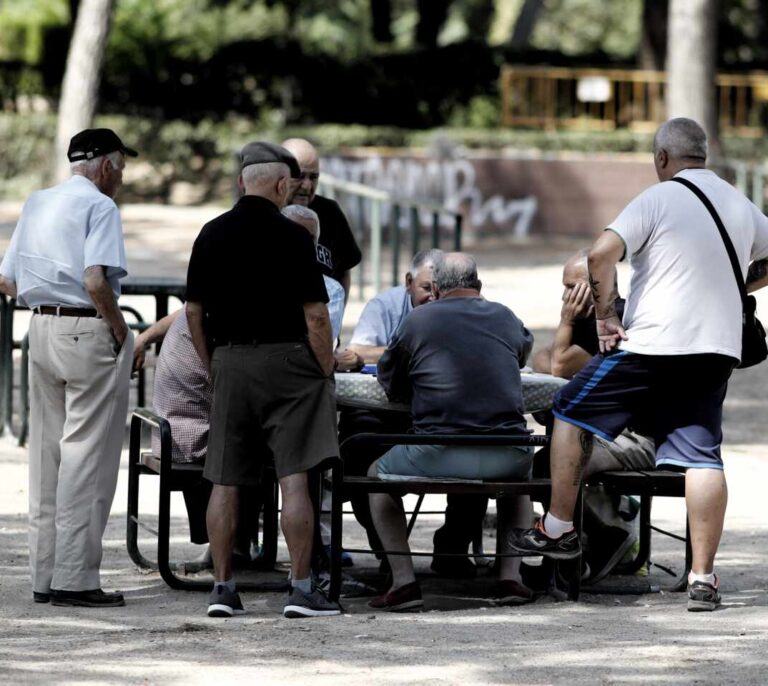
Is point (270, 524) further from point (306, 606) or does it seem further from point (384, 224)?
point (384, 224)

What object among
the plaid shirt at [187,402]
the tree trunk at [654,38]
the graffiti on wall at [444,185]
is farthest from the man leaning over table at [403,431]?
the tree trunk at [654,38]

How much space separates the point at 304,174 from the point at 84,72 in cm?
1638

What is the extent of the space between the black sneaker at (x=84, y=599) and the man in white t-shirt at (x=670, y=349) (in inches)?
57.4

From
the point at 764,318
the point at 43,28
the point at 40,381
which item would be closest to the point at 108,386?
the point at 40,381

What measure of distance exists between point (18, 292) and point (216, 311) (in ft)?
2.58

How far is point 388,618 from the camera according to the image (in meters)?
5.64

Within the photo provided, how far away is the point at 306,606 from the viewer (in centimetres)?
563

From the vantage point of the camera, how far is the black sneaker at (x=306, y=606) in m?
5.61

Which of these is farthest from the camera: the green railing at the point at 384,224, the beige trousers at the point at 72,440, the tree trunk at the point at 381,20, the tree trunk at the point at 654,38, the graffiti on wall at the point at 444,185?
the tree trunk at the point at 381,20

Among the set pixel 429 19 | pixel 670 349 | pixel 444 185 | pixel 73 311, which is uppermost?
pixel 429 19

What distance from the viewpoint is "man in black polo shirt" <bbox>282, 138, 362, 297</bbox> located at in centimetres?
736

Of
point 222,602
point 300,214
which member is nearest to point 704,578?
point 222,602

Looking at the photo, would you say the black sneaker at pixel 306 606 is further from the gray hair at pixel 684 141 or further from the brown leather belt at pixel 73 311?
the gray hair at pixel 684 141

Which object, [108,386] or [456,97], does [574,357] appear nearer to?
[108,386]
